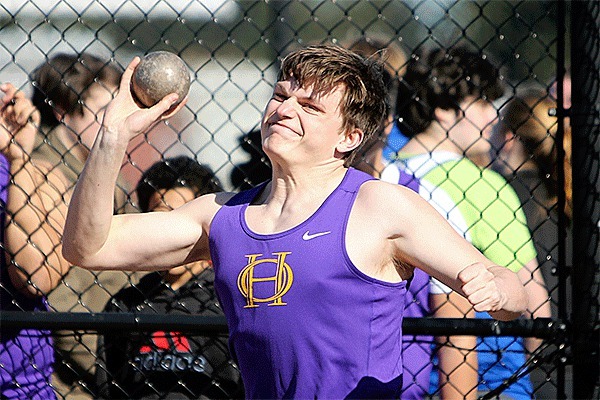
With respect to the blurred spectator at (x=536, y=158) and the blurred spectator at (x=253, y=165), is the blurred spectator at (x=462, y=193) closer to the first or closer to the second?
the blurred spectator at (x=536, y=158)

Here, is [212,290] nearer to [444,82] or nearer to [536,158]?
[444,82]

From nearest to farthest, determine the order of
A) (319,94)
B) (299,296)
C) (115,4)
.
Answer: (299,296), (319,94), (115,4)

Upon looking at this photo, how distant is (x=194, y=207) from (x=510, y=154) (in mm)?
1979

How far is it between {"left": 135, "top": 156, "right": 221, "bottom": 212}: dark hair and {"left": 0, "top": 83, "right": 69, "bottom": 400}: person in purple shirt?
364mm

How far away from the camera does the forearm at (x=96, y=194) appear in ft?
7.39

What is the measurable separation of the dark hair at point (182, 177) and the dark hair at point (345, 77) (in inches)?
42.1

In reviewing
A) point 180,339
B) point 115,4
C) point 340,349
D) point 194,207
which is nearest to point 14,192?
point 180,339

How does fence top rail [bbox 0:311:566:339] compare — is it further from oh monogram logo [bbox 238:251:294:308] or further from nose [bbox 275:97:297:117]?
nose [bbox 275:97:297:117]

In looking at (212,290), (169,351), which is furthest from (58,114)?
(169,351)

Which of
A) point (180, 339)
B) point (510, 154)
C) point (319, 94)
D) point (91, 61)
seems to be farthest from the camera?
point (510, 154)

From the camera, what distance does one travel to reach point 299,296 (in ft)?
7.05

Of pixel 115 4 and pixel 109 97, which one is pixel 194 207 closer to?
pixel 109 97

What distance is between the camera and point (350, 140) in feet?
7.77

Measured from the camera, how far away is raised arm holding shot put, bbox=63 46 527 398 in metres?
2.15
